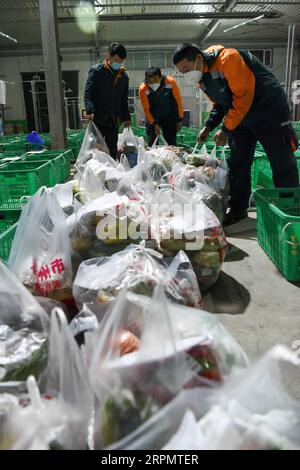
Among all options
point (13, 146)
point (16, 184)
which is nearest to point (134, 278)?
point (16, 184)

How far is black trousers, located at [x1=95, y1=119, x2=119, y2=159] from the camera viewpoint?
4.33 meters

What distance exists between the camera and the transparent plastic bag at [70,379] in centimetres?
84

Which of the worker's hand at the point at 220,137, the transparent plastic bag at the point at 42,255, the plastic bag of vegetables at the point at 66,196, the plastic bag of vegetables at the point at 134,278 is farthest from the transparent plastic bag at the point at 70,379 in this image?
the worker's hand at the point at 220,137

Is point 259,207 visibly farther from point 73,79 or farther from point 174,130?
point 73,79

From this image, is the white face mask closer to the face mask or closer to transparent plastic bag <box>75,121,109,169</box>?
transparent plastic bag <box>75,121,109,169</box>

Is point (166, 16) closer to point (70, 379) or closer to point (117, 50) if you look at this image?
point (117, 50)

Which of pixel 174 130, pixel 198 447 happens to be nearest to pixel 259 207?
pixel 198 447

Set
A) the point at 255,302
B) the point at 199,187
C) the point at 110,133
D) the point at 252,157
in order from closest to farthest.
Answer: the point at 255,302
the point at 199,187
the point at 252,157
the point at 110,133

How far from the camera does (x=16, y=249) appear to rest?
156 cm

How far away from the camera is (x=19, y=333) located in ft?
3.62

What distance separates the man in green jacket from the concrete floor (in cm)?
246

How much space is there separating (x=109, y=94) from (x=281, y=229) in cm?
287

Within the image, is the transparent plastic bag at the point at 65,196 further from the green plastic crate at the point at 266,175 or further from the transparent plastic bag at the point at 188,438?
Answer: the green plastic crate at the point at 266,175

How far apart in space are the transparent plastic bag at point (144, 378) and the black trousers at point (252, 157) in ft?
6.53
